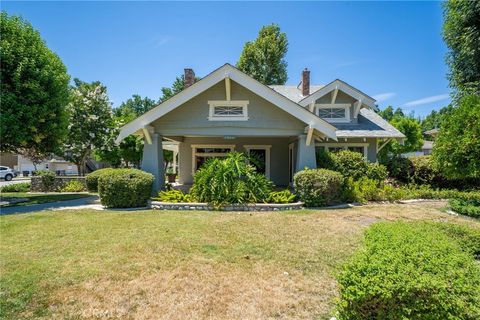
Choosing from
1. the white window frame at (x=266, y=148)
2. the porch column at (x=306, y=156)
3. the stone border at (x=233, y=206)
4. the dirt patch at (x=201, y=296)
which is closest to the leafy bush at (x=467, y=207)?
the porch column at (x=306, y=156)

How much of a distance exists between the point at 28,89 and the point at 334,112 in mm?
16099

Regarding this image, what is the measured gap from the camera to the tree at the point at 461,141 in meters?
9.23

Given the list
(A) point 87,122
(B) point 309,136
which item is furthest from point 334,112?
(A) point 87,122

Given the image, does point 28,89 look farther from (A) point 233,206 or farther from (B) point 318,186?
(B) point 318,186

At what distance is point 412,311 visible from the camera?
2324 mm

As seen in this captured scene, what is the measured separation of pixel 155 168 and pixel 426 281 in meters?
11.2

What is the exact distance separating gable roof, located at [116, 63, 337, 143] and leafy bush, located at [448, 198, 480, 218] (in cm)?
486

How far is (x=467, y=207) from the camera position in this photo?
9180 millimetres

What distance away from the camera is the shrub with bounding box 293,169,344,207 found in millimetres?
10352

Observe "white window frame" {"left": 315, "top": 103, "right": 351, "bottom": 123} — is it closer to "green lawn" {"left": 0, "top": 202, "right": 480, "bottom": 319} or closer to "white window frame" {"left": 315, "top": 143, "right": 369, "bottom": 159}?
"white window frame" {"left": 315, "top": 143, "right": 369, "bottom": 159}

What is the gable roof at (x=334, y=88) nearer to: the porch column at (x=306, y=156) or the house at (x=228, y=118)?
the house at (x=228, y=118)

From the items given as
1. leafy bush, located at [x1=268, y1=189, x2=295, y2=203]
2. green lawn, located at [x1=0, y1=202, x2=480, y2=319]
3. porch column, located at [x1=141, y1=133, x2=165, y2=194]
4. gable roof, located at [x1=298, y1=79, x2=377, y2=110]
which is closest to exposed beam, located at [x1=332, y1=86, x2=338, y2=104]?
gable roof, located at [x1=298, y1=79, x2=377, y2=110]

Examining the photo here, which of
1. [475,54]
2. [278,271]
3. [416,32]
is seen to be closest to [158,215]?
[278,271]

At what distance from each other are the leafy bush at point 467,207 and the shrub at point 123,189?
11.4 meters
